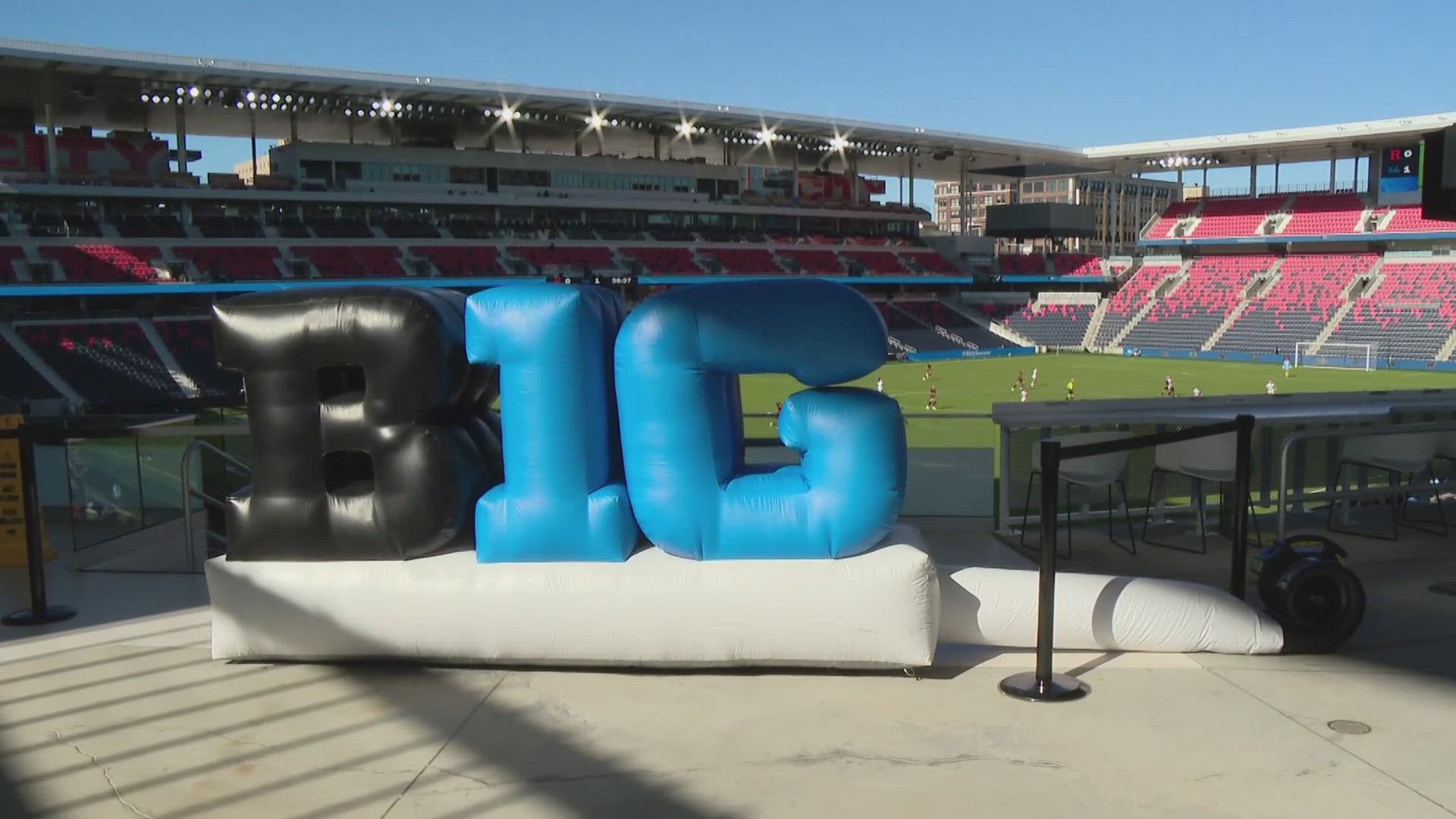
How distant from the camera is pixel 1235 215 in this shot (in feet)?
202

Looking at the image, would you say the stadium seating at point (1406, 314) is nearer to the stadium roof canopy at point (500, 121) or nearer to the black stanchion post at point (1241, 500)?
the stadium roof canopy at point (500, 121)

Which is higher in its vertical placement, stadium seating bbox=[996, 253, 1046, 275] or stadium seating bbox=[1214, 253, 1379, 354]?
stadium seating bbox=[996, 253, 1046, 275]

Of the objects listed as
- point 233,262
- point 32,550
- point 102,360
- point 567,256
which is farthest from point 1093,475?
point 567,256

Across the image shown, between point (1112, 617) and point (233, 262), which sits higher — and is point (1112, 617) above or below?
below

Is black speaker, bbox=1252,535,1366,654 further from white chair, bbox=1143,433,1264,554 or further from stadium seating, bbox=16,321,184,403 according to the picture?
stadium seating, bbox=16,321,184,403

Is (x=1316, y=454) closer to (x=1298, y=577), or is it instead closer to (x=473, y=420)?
(x=1298, y=577)

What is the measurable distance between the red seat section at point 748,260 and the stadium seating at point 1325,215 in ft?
91.3

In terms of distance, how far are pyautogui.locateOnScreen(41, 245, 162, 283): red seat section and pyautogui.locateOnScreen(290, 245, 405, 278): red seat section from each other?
257 inches

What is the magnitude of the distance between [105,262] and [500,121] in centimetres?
1790

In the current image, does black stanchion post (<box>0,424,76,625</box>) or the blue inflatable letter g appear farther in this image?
black stanchion post (<box>0,424,76,625</box>)

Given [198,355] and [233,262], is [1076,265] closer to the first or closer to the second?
[233,262]

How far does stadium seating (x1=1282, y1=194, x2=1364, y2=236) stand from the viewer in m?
55.8

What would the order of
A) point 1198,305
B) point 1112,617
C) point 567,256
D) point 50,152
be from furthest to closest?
1. point 1198,305
2. point 567,256
3. point 50,152
4. point 1112,617

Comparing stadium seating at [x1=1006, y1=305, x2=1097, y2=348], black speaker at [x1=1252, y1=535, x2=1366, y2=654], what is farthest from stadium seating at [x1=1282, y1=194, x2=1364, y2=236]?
black speaker at [x1=1252, y1=535, x2=1366, y2=654]
